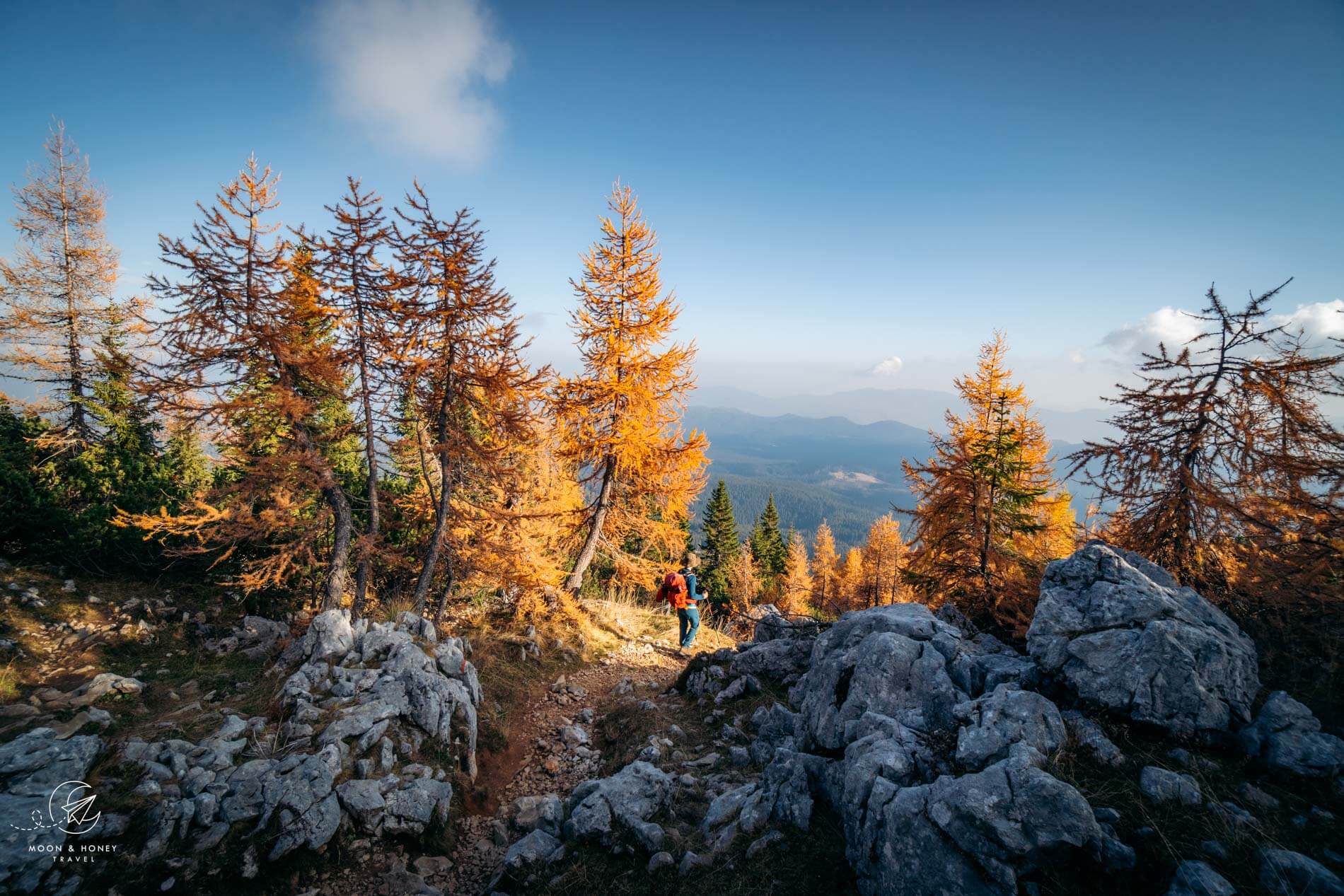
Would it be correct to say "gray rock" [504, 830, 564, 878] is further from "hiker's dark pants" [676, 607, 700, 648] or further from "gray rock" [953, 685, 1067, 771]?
"hiker's dark pants" [676, 607, 700, 648]

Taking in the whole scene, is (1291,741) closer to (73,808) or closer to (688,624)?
(688,624)

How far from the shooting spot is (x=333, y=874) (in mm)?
5719

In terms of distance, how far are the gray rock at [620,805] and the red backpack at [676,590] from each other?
22.0 feet

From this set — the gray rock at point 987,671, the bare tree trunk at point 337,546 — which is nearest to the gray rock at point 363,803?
the bare tree trunk at point 337,546

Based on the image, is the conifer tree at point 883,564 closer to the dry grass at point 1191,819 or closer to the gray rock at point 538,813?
the dry grass at point 1191,819

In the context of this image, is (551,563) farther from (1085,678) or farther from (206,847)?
(1085,678)

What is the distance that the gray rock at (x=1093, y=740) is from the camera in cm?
486

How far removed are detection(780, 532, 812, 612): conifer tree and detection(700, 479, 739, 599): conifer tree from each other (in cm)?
858

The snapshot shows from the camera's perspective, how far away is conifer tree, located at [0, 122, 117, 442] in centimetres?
1595

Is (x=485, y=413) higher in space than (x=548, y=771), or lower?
higher

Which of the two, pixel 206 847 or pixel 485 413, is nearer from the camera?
pixel 206 847

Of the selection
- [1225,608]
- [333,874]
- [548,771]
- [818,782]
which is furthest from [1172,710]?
[333,874]

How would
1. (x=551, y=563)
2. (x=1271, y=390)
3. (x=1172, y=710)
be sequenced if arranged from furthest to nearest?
(x=551, y=563) → (x=1271, y=390) → (x=1172, y=710)

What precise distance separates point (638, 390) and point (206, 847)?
11.8 metres
